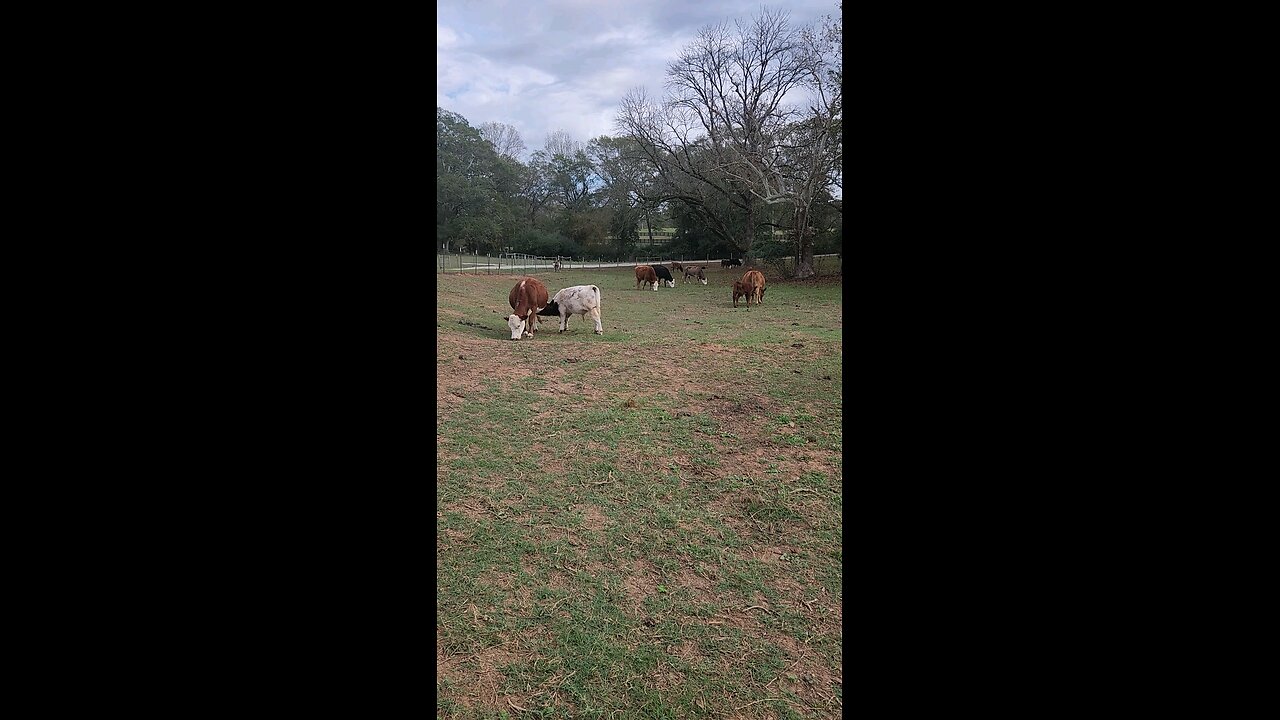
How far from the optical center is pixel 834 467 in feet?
12.6

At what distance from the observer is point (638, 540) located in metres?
2.95

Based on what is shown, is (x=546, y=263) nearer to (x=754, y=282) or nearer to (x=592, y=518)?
(x=754, y=282)

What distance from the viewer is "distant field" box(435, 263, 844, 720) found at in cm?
195

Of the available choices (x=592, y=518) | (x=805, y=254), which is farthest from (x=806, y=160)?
(x=592, y=518)

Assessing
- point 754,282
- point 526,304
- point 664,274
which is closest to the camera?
point 526,304

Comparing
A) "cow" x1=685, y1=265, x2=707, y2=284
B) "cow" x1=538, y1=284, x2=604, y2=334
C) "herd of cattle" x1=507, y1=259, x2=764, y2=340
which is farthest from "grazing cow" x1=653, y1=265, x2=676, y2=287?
"cow" x1=538, y1=284, x2=604, y2=334

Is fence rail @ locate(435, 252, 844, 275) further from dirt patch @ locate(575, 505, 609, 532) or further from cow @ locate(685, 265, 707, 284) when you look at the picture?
dirt patch @ locate(575, 505, 609, 532)

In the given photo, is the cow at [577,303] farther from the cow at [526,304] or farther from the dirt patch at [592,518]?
the dirt patch at [592,518]

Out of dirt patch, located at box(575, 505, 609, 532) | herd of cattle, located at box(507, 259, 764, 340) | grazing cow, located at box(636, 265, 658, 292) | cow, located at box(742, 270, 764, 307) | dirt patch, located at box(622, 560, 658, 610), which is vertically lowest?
dirt patch, located at box(622, 560, 658, 610)

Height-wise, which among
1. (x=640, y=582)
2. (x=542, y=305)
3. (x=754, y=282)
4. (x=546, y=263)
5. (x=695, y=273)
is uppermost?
(x=546, y=263)
